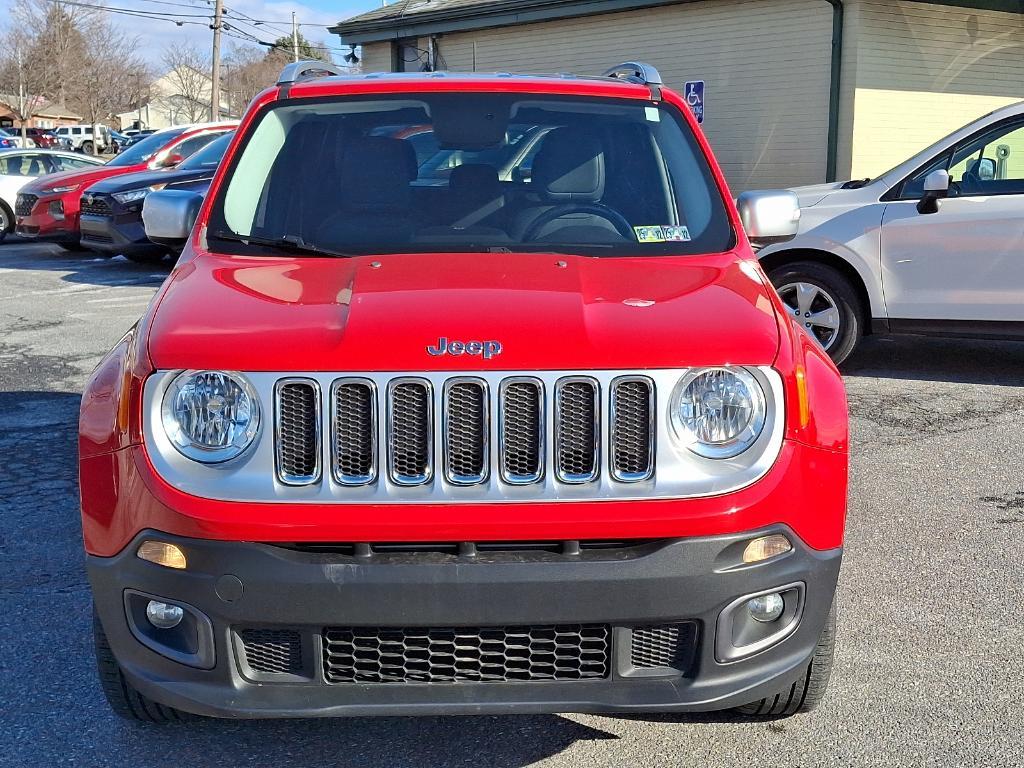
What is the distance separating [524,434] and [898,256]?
5.70m

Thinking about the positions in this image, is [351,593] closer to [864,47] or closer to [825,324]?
[825,324]

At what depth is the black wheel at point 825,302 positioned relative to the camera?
26.1 ft

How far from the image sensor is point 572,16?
20906 millimetres

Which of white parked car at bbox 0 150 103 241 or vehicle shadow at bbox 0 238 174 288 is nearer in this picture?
vehicle shadow at bbox 0 238 174 288

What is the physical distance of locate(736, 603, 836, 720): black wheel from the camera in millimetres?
3123

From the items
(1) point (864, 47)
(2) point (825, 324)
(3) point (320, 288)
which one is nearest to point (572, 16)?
(1) point (864, 47)

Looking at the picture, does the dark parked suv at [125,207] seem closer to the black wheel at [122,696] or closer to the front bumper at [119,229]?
the front bumper at [119,229]

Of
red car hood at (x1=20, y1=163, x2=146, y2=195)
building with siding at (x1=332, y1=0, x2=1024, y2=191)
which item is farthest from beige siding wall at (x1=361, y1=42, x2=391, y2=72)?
red car hood at (x1=20, y1=163, x2=146, y2=195)

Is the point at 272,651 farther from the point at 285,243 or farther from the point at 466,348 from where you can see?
the point at 285,243

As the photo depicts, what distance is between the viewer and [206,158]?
14570 mm

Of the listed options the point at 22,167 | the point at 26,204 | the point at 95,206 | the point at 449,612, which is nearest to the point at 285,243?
the point at 449,612

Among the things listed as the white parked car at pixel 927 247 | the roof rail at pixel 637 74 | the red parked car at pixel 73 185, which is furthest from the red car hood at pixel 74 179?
the roof rail at pixel 637 74

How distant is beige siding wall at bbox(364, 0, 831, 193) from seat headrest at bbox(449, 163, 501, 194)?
48.5 feet

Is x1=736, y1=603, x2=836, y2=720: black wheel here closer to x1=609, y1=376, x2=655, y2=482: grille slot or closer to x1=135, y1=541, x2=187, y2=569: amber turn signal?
x1=609, y1=376, x2=655, y2=482: grille slot
